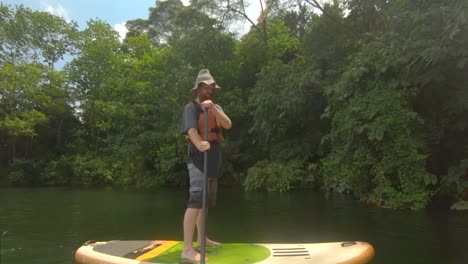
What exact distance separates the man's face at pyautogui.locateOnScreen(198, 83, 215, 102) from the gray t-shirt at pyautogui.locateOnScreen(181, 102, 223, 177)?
0.41ft

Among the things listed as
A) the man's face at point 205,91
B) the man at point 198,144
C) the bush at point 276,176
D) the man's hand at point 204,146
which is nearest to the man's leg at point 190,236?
the man at point 198,144

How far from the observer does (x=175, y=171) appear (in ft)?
59.6

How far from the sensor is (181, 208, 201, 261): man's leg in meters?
3.56

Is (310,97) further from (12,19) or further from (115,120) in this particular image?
(12,19)

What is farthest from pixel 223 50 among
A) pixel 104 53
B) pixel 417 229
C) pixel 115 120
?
pixel 417 229

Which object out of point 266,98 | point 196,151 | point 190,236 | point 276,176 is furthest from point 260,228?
point 266,98

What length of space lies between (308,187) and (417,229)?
802 centimetres

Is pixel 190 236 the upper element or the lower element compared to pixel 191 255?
upper

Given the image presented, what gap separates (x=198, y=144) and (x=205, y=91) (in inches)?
24.3

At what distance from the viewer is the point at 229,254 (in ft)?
12.1

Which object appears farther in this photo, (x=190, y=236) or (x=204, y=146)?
(x=190, y=236)

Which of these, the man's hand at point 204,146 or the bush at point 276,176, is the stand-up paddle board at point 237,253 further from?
the bush at point 276,176

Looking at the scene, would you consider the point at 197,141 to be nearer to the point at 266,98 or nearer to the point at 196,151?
the point at 196,151

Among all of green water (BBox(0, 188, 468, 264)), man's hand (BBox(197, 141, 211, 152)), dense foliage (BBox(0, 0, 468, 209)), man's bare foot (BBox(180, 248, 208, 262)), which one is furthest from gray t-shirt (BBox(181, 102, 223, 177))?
dense foliage (BBox(0, 0, 468, 209))
